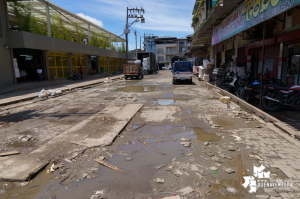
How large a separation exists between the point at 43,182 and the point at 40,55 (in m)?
18.2

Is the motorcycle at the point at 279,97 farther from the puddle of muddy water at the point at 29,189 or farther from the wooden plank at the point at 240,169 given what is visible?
the puddle of muddy water at the point at 29,189

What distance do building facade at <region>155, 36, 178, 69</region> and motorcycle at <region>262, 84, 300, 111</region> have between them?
220ft

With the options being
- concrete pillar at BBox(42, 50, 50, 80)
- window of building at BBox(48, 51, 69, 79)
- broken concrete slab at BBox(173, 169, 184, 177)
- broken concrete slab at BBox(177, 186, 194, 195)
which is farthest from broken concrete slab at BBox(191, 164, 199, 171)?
window of building at BBox(48, 51, 69, 79)

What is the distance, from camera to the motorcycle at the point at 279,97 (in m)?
6.69

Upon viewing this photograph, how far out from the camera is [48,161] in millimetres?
3967

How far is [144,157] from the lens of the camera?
4.20 metres

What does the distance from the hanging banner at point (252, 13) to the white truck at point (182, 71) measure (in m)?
5.17

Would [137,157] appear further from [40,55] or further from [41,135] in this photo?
[40,55]

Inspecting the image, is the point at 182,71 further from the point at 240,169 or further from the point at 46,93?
the point at 240,169

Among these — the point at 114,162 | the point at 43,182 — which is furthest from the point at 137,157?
the point at 43,182

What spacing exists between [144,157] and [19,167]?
235 cm

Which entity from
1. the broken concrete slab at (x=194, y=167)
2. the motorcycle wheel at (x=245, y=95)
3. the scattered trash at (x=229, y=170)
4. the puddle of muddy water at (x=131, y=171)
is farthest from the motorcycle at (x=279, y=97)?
the broken concrete slab at (x=194, y=167)

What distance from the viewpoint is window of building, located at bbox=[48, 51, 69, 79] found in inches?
790

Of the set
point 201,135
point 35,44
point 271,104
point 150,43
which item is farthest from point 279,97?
point 150,43
